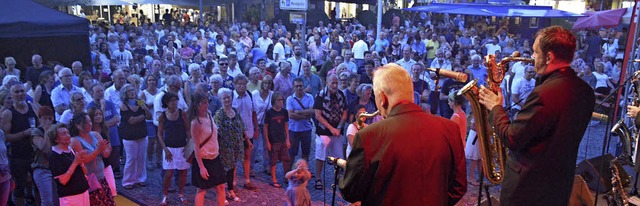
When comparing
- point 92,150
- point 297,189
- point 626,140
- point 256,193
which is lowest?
point 256,193

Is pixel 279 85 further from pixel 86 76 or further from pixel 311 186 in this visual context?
pixel 86 76

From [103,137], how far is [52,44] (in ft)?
17.4

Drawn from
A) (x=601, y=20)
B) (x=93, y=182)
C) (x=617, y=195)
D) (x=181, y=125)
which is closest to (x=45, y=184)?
(x=93, y=182)

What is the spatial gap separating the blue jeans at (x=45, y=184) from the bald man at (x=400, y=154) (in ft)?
14.0

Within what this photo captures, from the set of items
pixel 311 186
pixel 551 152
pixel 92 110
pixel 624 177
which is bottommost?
pixel 311 186

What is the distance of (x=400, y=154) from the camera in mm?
2260

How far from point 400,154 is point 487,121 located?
105cm

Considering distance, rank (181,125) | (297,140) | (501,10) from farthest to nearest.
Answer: (501,10) < (297,140) < (181,125)

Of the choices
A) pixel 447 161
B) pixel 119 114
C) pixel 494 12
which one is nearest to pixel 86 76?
pixel 119 114

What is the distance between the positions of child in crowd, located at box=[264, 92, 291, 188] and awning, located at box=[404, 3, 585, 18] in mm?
10744

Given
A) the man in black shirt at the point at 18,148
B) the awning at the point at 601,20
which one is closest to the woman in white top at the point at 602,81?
the awning at the point at 601,20

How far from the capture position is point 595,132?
1034 cm

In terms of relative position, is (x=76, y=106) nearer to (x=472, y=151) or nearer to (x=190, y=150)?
(x=190, y=150)

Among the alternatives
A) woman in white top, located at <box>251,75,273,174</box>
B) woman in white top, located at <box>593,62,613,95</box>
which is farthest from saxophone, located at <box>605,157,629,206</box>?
woman in white top, located at <box>593,62,613,95</box>
